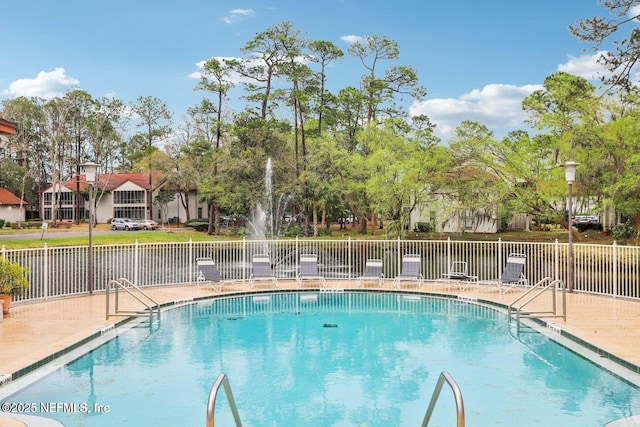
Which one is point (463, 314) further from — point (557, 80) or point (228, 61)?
point (228, 61)

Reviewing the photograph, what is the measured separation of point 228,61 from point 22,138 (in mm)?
26452

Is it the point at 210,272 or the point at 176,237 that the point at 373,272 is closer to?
the point at 210,272

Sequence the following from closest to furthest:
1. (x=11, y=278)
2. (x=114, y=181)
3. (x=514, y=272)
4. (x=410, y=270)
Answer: (x=11, y=278), (x=514, y=272), (x=410, y=270), (x=114, y=181)

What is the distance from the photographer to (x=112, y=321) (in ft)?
34.8

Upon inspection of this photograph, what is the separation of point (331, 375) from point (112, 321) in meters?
4.97

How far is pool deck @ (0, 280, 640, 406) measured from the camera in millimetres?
8055

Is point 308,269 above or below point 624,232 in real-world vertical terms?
below

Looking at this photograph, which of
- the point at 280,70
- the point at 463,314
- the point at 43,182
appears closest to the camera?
the point at 463,314

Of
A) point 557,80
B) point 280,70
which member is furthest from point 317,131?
point 557,80

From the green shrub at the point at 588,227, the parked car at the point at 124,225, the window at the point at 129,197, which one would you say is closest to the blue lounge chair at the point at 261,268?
the green shrub at the point at 588,227

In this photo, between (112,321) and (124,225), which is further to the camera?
(124,225)

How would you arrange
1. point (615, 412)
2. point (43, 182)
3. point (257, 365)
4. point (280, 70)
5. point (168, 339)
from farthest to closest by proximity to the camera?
point (43, 182) < point (280, 70) < point (168, 339) < point (257, 365) < point (615, 412)

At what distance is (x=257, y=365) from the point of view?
8484mm

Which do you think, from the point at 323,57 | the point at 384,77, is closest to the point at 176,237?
the point at 323,57
